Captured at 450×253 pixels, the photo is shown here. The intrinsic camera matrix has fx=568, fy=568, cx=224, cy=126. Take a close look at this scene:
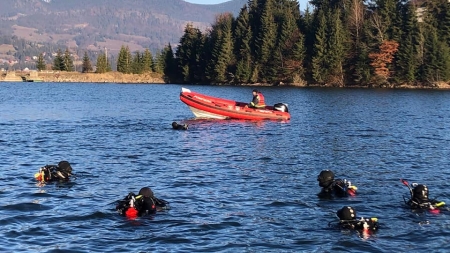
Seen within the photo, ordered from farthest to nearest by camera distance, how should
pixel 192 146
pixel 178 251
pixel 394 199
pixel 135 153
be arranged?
pixel 192 146
pixel 135 153
pixel 394 199
pixel 178 251

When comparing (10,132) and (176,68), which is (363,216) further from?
(176,68)

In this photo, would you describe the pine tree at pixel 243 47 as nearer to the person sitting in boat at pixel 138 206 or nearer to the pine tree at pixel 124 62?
the pine tree at pixel 124 62

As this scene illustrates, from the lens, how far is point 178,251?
12.2 m

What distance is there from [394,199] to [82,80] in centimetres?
12130

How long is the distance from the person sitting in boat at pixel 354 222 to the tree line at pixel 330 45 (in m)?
78.6

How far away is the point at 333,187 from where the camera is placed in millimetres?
17188

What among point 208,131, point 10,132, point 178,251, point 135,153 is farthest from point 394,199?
point 10,132

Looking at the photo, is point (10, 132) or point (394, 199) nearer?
point (394, 199)

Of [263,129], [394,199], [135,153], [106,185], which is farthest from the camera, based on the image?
[263,129]

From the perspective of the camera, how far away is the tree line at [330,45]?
90000 millimetres

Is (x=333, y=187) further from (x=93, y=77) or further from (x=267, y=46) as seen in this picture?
(x=93, y=77)

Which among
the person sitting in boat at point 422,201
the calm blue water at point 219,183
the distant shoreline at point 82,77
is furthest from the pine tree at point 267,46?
the person sitting in boat at point 422,201

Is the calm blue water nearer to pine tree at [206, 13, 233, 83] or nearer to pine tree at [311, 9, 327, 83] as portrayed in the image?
pine tree at [311, 9, 327, 83]

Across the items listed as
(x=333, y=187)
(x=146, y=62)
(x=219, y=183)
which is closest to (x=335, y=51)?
(x=146, y=62)
